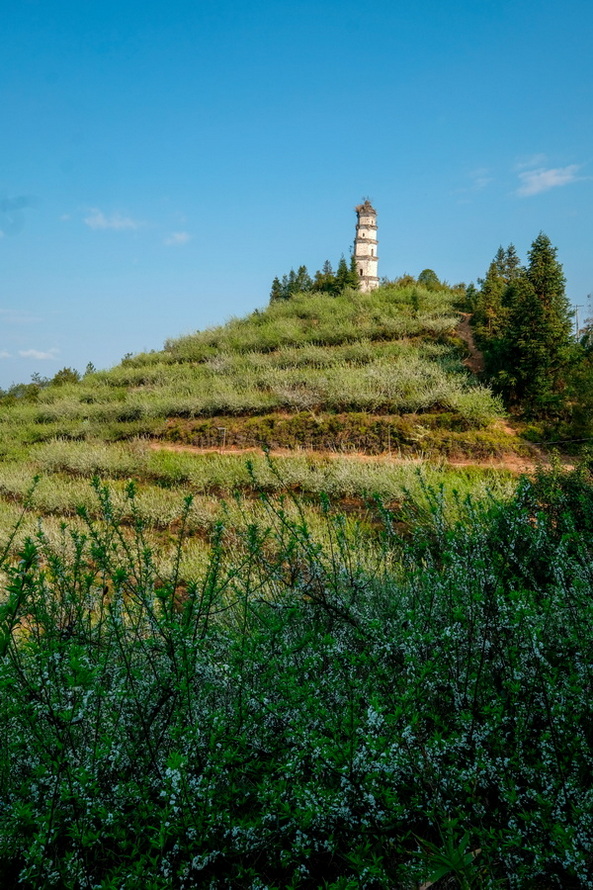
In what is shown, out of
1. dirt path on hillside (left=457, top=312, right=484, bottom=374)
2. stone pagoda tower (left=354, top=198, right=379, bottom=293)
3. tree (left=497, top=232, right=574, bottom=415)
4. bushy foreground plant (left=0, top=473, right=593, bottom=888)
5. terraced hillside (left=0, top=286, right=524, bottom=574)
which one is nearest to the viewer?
bushy foreground plant (left=0, top=473, right=593, bottom=888)

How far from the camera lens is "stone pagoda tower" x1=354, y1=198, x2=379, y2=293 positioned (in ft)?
148

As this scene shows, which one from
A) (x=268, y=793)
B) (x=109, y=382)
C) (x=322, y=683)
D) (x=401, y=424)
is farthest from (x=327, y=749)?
(x=109, y=382)

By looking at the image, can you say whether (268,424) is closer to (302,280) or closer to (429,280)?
(429,280)

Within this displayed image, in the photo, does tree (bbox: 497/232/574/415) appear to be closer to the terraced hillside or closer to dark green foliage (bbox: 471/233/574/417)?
dark green foliage (bbox: 471/233/574/417)

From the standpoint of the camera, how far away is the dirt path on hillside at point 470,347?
15.5 metres

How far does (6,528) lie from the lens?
29.9ft

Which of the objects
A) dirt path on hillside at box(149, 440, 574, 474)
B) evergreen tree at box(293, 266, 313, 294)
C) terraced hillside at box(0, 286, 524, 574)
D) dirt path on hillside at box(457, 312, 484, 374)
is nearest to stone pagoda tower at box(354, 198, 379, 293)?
evergreen tree at box(293, 266, 313, 294)

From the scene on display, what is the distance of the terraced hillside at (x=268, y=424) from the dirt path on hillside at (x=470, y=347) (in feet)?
1.06

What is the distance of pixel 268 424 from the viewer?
44.7 feet

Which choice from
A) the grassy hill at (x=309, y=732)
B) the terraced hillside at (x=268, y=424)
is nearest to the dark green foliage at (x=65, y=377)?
the terraced hillside at (x=268, y=424)

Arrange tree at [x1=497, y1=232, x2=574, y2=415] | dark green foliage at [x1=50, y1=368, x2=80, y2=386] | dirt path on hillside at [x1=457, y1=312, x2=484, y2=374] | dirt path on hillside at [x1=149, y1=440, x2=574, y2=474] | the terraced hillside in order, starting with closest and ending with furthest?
the terraced hillside < dirt path on hillside at [x1=149, y1=440, x2=574, y2=474] < tree at [x1=497, y1=232, x2=574, y2=415] < dirt path on hillside at [x1=457, y1=312, x2=484, y2=374] < dark green foliage at [x1=50, y1=368, x2=80, y2=386]

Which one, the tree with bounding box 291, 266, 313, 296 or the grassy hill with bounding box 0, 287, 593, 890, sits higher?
the tree with bounding box 291, 266, 313, 296

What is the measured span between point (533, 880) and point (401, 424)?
10818 millimetres

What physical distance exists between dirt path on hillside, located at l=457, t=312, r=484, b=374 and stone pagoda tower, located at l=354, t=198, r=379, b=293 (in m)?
25.9
